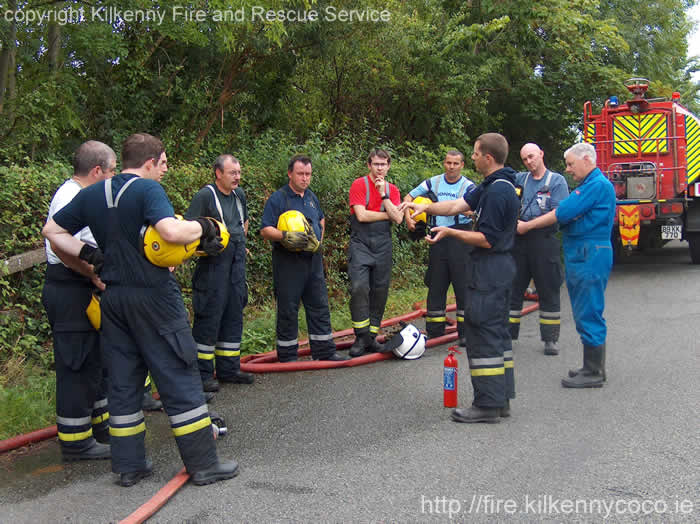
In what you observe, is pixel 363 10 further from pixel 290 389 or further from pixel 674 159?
pixel 290 389

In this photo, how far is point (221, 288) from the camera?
230 inches

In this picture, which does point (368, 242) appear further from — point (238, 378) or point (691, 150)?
point (691, 150)

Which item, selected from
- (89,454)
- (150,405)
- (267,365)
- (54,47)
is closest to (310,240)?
(267,365)

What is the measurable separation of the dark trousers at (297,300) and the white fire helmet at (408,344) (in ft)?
2.06

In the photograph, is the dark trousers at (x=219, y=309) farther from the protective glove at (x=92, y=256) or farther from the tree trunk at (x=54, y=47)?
the tree trunk at (x=54, y=47)

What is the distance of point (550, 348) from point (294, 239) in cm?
290

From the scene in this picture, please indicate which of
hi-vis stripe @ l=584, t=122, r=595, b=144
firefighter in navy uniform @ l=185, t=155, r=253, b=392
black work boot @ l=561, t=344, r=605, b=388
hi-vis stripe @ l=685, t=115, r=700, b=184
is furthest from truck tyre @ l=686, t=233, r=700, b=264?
firefighter in navy uniform @ l=185, t=155, r=253, b=392

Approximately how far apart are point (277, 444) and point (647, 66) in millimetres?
17720

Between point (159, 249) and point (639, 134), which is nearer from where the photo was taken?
point (159, 249)

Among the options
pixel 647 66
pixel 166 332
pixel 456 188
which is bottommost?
pixel 166 332

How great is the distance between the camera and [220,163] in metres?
5.91

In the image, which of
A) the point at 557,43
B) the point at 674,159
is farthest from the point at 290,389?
the point at 557,43

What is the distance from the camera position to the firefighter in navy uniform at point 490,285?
16.2 feet

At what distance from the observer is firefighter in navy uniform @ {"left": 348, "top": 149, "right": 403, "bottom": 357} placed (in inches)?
270
